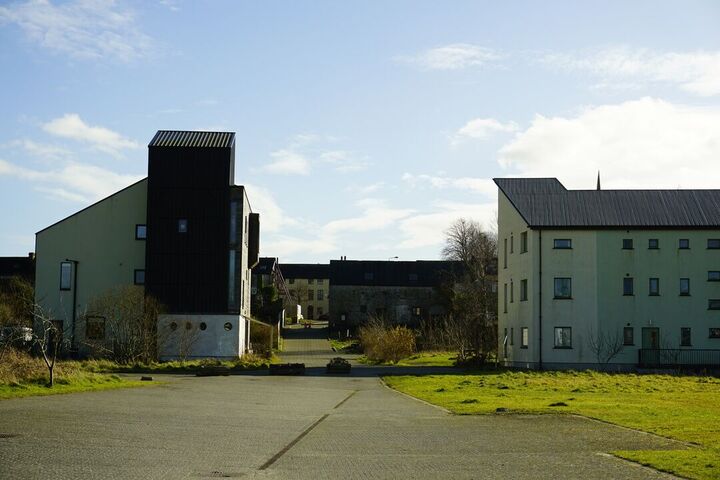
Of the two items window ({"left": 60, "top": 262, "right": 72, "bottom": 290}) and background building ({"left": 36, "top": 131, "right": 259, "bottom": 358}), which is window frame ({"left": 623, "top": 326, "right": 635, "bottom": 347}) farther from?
window ({"left": 60, "top": 262, "right": 72, "bottom": 290})

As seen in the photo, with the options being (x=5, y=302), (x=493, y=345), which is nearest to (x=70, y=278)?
(x=5, y=302)

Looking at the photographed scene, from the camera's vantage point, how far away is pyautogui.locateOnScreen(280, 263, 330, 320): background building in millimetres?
148500

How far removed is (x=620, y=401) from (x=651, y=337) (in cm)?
2535

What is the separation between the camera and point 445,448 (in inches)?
602

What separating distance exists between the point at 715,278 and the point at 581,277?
781cm

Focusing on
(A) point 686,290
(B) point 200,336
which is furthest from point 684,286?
(B) point 200,336

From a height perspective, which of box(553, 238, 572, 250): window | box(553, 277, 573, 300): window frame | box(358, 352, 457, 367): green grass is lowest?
box(358, 352, 457, 367): green grass

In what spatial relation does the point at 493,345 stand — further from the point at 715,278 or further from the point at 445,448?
the point at 445,448

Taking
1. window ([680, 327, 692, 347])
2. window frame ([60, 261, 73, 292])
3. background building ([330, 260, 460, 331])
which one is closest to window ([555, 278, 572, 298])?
window ([680, 327, 692, 347])

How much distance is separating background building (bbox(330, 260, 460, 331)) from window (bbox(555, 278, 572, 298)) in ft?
159

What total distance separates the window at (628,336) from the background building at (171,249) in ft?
75.9

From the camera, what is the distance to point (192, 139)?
5653 centimetres

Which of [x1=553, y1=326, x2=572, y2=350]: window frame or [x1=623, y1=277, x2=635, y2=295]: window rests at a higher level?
[x1=623, y1=277, x2=635, y2=295]: window

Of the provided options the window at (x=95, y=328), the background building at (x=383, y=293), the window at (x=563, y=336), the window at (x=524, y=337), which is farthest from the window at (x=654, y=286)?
the background building at (x=383, y=293)
